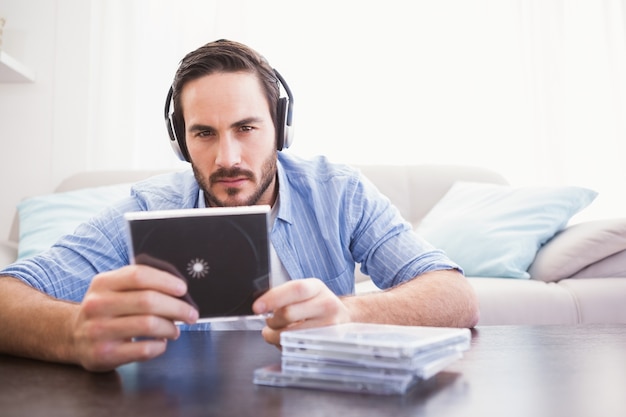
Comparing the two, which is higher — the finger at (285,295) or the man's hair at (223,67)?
the man's hair at (223,67)

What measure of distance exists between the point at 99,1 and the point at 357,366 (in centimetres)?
285

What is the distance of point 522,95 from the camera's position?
118 inches

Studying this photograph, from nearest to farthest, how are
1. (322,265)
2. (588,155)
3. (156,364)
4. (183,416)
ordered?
(183,416) < (156,364) < (322,265) < (588,155)

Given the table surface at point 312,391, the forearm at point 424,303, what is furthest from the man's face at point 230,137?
the table surface at point 312,391

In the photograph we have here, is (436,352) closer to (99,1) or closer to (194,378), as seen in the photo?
(194,378)

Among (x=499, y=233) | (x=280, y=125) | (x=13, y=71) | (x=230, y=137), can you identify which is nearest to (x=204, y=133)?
(x=230, y=137)

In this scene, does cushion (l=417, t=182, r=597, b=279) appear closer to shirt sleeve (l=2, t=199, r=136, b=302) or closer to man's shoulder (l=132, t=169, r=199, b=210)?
man's shoulder (l=132, t=169, r=199, b=210)

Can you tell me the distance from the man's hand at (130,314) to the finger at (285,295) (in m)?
0.07

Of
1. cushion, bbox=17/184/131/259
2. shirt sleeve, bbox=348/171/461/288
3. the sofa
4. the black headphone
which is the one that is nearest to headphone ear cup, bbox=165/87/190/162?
the black headphone

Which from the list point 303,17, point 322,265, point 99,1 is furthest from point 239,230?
point 99,1

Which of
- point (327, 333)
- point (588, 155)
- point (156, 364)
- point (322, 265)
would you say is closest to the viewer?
point (327, 333)

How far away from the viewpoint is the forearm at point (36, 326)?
797mm

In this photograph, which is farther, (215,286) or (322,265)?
(322,265)

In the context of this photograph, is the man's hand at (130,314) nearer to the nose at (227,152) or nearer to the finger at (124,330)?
the finger at (124,330)
